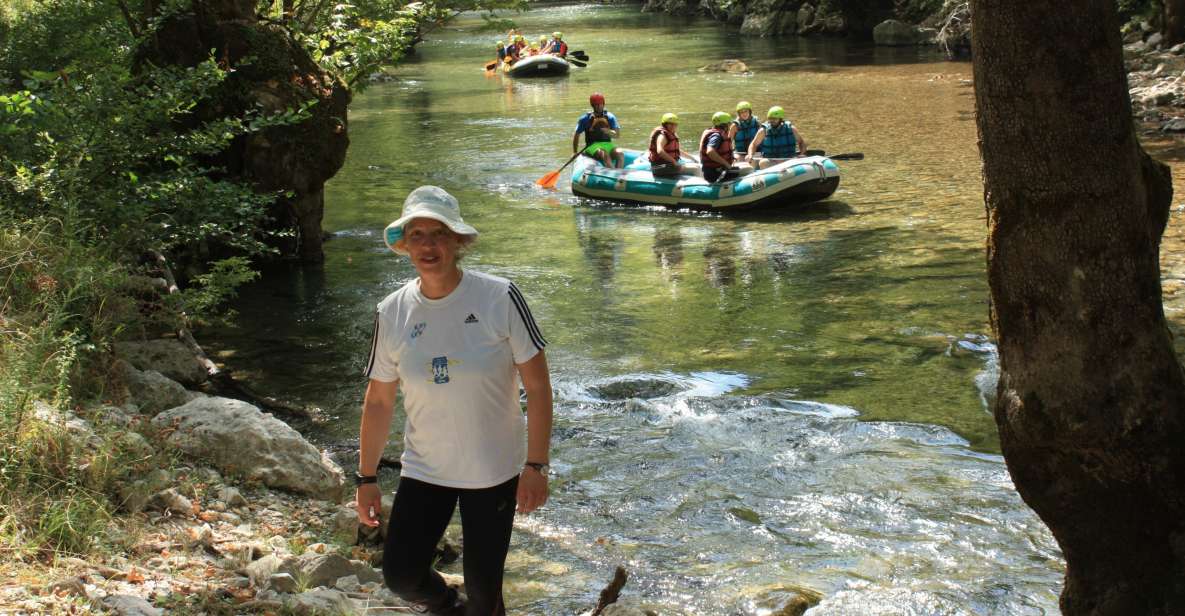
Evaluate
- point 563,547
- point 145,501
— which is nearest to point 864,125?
point 563,547

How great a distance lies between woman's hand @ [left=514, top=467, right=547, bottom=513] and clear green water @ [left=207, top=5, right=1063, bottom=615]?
Answer: 1631 mm

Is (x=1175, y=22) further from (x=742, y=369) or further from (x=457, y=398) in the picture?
(x=457, y=398)

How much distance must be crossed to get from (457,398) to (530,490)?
0.35 metres

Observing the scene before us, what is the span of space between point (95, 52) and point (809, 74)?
2266cm

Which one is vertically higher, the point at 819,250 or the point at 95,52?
the point at 95,52

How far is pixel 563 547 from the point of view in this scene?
5938 millimetres

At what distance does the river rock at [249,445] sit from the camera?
19.0ft

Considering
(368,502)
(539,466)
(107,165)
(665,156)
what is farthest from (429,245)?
(665,156)

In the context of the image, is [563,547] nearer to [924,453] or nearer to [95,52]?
[924,453]

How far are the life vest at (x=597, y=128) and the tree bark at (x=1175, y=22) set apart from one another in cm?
1344

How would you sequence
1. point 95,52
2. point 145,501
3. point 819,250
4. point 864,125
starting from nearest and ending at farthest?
point 145,501 < point 95,52 < point 819,250 < point 864,125

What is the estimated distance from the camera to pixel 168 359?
749 centimetres

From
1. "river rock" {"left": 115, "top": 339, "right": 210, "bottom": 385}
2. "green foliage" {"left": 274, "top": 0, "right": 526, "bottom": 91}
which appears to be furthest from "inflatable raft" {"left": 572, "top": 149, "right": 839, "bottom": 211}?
"river rock" {"left": 115, "top": 339, "right": 210, "bottom": 385}

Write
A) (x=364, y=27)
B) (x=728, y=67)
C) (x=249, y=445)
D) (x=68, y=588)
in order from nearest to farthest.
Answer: (x=68, y=588) → (x=249, y=445) → (x=364, y=27) → (x=728, y=67)
